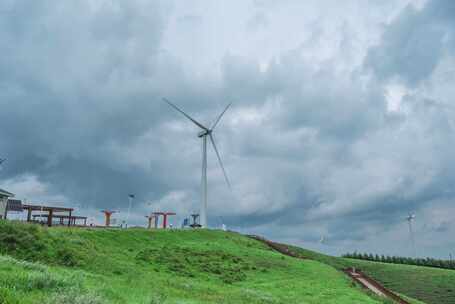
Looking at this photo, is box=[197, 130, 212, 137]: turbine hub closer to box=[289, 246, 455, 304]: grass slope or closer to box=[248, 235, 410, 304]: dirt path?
box=[248, 235, 410, 304]: dirt path

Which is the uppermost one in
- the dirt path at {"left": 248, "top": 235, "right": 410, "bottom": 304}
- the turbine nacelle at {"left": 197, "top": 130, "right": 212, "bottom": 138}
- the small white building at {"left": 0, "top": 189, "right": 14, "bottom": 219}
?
the turbine nacelle at {"left": 197, "top": 130, "right": 212, "bottom": 138}

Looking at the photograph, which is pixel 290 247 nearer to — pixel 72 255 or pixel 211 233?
pixel 211 233

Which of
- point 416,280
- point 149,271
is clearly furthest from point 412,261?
point 149,271

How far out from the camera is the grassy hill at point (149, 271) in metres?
14.3

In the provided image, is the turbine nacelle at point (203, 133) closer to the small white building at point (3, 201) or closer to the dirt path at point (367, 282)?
the dirt path at point (367, 282)

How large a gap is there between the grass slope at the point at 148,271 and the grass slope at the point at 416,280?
9.87 m

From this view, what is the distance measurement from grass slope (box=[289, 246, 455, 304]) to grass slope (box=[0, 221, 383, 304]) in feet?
32.4

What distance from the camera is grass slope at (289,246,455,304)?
4196 centimetres

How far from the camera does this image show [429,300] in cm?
4081

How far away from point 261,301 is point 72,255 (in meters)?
12.9

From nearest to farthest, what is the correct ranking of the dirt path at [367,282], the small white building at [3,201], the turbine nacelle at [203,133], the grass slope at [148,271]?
1. the grass slope at [148,271]
2. the dirt path at [367,282]
3. the small white building at [3,201]
4. the turbine nacelle at [203,133]

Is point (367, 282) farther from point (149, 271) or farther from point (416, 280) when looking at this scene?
point (149, 271)

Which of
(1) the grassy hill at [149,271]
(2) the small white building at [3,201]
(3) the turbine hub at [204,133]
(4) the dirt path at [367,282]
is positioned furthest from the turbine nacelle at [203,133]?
(2) the small white building at [3,201]

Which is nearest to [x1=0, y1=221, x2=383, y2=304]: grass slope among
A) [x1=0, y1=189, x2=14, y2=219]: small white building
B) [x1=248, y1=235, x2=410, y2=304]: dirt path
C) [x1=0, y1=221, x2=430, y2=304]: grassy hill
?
[x1=0, y1=221, x2=430, y2=304]: grassy hill
